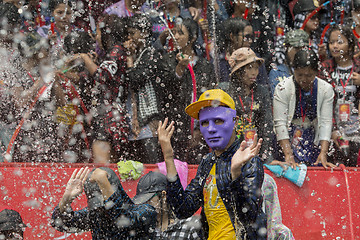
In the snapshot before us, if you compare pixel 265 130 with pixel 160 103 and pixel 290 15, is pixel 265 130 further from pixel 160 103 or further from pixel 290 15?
pixel 290 15

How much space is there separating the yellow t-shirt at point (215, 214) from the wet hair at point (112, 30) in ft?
9.45

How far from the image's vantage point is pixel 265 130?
5.82m

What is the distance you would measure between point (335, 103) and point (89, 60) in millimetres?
3045

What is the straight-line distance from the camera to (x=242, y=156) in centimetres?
369

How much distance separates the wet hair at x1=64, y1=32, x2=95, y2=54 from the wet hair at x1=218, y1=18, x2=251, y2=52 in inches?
65.1

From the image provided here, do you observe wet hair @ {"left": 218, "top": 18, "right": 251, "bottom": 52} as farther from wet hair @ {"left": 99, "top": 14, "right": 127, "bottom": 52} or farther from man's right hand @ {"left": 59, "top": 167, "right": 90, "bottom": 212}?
man's right hand @ {"left": 59, "top": 167, "right": 90, "bottom": 212}

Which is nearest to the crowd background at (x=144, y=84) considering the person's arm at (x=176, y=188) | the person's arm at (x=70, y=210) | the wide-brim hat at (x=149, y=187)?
the wide-brim hat at (x=149, y=187)

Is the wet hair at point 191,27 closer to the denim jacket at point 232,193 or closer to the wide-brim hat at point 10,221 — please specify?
the denim jacket at point 232,193

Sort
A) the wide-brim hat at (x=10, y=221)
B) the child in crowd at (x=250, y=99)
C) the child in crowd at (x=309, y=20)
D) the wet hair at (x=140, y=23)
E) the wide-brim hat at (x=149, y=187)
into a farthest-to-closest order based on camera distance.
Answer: the child in crowd at (x=309, y=20) → the wet hair at (x=140, y=23) → the child in crowd at (x=250, y=99) → the wide-brim hat at (x=149, y=187) → the wide-brim hat at (x=10, y=221)

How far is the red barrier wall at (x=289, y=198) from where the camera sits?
5113mm

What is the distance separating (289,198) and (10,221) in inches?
108

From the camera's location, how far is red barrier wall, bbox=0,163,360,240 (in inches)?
201

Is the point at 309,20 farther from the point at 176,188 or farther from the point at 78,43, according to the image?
the point at 176,188

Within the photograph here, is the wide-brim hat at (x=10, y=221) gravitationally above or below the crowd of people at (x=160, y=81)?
below
